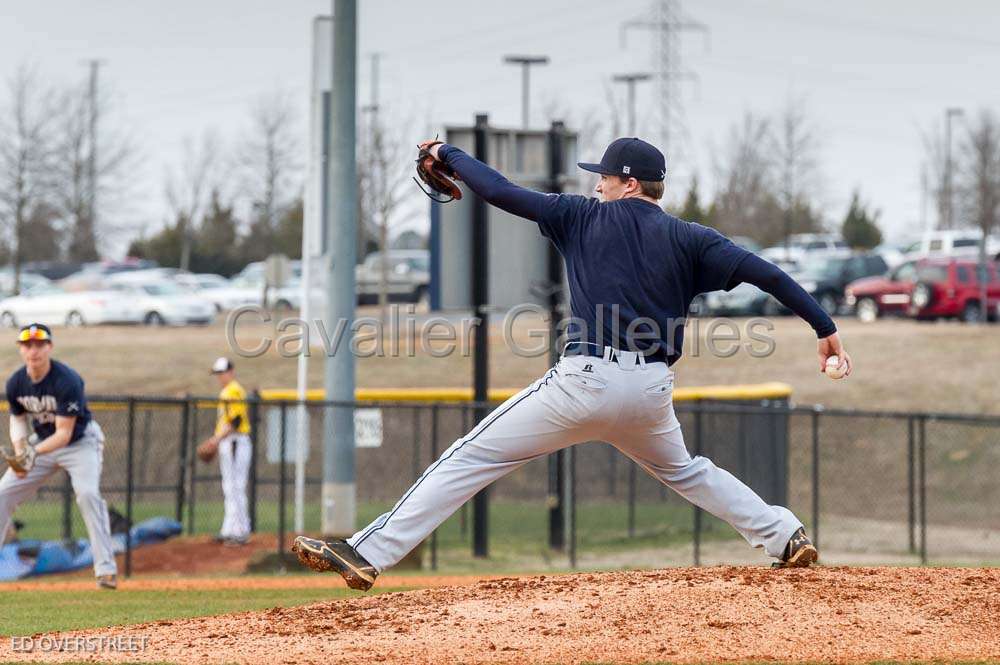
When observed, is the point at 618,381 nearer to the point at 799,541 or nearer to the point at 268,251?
the point at 799,541

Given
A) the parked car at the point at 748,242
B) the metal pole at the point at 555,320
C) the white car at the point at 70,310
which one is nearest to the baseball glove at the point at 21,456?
the metal pole at the point at 555,320

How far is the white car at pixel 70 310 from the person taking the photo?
38438 millimetres

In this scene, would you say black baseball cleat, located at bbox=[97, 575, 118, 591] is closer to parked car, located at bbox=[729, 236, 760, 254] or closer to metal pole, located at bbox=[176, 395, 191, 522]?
metal pole, located at bbox=[176, 395, 191, 522]

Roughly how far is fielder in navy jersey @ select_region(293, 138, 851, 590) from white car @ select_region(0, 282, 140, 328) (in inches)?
1329

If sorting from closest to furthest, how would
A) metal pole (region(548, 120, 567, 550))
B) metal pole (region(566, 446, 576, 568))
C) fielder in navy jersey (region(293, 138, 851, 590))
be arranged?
fielder in navy jersey (region(293, 138, 851, 590)) → metal pole (region(566, 446, 576, 568)) → metal pole (region(548, 120, 567, 550))

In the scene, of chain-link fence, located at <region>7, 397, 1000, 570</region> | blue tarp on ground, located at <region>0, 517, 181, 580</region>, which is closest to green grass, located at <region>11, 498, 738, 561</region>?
chain-link fence, located at <region>7, 397, 1000, 570</region>

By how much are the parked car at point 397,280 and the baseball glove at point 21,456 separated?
104 ft

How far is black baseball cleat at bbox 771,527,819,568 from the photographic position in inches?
265

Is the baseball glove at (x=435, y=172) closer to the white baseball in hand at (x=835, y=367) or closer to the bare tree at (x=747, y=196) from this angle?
the white baseball in hand at (x=835, y=367)

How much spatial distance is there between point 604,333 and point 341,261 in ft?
30.6

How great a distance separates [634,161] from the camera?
6309mm

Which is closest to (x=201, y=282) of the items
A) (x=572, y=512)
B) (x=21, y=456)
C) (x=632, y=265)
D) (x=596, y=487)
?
(x=596, y=487)

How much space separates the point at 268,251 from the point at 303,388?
133 ft

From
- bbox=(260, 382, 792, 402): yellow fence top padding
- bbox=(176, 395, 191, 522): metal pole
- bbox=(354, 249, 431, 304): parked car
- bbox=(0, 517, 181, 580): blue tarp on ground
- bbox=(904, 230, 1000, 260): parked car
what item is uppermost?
bbox=(904, 230, 1000, 260): parked car
